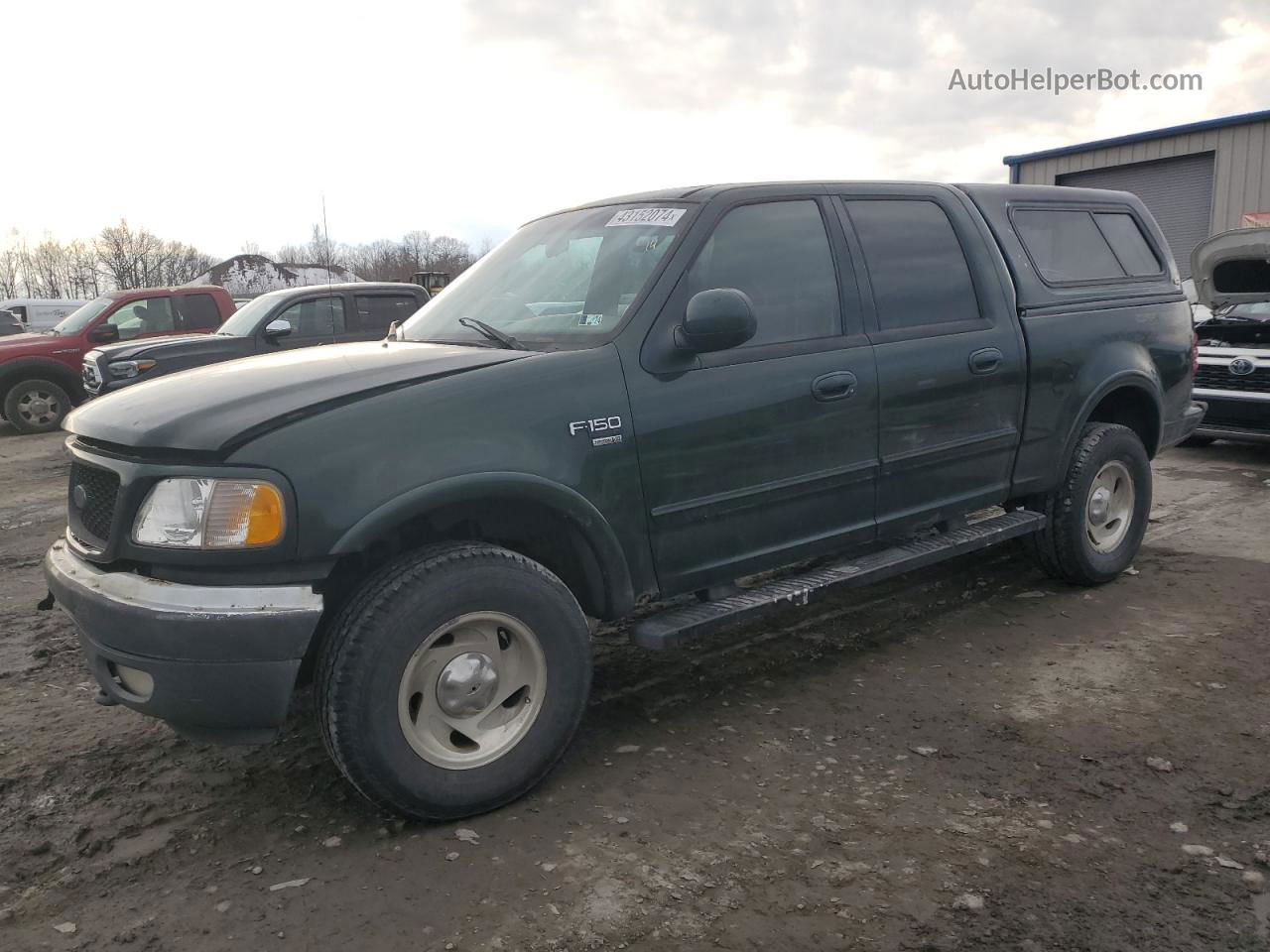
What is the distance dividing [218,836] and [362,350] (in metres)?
1.64

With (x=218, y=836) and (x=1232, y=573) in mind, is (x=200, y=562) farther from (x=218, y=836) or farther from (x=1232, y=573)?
(x=1232, y=573)

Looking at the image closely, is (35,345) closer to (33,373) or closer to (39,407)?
(33,373)

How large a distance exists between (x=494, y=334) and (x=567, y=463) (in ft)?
2.32

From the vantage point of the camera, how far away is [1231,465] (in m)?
8.55

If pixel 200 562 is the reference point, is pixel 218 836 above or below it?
below

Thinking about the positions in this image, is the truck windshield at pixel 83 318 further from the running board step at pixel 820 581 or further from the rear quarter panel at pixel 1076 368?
the rear quarter panel at pixel 1076 368

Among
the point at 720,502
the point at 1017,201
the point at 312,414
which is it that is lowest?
the point at 720,502

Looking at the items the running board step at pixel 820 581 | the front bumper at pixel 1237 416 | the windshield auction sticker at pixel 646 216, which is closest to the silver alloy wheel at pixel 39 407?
the windshield auction sticker at pixel 646 216

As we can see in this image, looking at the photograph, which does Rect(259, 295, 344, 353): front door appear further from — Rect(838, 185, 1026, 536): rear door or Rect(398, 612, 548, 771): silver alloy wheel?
Rect(398, 612, 548, 771): silver alloy wheel

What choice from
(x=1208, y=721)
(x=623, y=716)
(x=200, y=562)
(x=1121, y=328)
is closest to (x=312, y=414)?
(x=200, y=562)

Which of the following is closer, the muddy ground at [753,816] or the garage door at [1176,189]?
the muddy ground at [753,816]

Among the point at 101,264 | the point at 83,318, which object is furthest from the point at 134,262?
the point at 83,318

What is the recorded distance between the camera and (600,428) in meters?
3.12

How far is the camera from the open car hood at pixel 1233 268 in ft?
28.2
